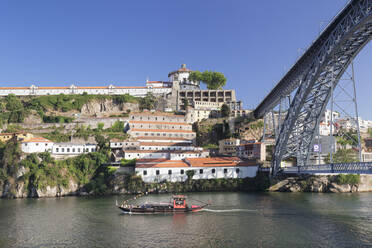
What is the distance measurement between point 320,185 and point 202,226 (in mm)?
25814

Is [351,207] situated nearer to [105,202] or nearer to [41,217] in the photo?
[105,202]

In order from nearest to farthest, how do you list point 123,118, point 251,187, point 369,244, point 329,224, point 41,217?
point 369,244 < point 329,224 < point 41,217 < point 251,187 < point 123,118

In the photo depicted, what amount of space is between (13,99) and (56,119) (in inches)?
615

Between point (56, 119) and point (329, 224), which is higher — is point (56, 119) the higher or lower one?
the higher one

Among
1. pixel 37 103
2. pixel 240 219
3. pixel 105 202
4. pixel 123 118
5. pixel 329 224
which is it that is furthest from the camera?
pixel 37 103

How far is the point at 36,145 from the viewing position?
151ft

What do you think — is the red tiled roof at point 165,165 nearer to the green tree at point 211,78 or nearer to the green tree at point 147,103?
the green tree at point 147,103

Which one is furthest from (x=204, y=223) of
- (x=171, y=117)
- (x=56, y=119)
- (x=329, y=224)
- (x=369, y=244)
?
(x=56, y=119)

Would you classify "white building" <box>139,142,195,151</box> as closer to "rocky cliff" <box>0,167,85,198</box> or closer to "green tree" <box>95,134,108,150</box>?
"green tree" <box>95,134,108,150</box>

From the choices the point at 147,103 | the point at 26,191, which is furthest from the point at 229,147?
the point at 26,191

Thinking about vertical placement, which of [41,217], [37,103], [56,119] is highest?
[37,103]

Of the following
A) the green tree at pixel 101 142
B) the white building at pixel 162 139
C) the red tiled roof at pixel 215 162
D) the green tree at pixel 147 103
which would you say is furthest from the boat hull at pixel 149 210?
the green tree at pixel 147 103

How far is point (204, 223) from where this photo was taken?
2358 centimetres

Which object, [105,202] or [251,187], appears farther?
[251,187]
